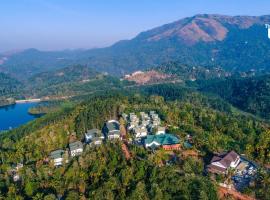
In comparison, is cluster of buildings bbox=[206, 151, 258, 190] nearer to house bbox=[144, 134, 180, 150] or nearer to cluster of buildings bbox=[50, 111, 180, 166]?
house bbox=[144, 134, 180, 150]

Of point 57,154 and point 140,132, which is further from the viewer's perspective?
point 140,132

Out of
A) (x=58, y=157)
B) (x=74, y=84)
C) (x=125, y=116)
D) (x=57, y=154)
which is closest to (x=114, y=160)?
(x=58, y=157)

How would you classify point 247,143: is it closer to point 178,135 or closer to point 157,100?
point 178,135

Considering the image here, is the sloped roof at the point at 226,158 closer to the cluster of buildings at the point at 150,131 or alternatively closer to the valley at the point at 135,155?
the valley at the point at 135,155

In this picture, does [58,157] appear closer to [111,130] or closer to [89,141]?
[89,141]

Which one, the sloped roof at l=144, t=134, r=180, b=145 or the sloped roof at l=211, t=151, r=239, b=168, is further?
the sloped roof at l=144, t=134, r=180, b=145

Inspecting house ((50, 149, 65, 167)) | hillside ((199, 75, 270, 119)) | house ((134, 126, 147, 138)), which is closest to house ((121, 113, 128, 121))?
house ((134, 126, 147, 138))
